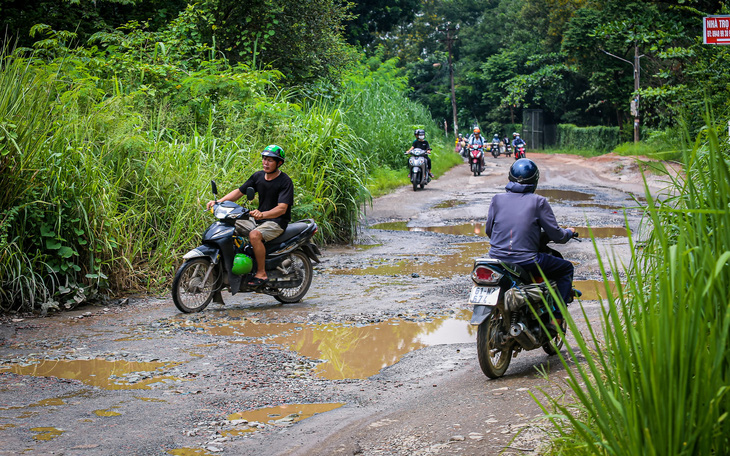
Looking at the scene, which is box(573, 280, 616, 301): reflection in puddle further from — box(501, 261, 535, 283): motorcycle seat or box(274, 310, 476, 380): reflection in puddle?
box(501, 261, 535, 283): motorcycle seat

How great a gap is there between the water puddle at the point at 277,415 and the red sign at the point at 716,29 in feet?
19.9

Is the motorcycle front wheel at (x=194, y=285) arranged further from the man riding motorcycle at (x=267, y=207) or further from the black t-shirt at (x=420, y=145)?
the black t-shirt at (x=420, y=145)

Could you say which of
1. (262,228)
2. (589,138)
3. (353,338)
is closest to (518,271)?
(353,338)

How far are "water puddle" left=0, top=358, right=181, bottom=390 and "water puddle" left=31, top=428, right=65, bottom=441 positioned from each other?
0.90 meters

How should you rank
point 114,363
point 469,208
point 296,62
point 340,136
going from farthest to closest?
1. point 296,62
2. point 469,208
3. point 340,136
4. point 114,363

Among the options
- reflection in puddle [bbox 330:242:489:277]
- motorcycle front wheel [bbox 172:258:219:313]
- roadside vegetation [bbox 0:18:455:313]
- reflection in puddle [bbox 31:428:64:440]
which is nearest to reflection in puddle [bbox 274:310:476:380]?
motorcycle front wheel [bbox 172:258:219:313]

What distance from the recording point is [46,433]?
4402 millimetres

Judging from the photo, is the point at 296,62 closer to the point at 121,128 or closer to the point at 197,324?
the point at 121,128

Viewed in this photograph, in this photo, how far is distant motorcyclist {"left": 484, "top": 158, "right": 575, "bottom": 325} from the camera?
5.59 m

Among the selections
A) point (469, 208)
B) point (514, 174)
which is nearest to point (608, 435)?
point (514, 174)

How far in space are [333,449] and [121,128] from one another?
6.86 metres

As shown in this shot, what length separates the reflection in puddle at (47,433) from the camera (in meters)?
4.33

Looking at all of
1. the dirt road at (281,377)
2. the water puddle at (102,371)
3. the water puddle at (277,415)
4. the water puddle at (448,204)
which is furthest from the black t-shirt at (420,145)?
the water puddle at (277,415)

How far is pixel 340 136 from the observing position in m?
13.0
